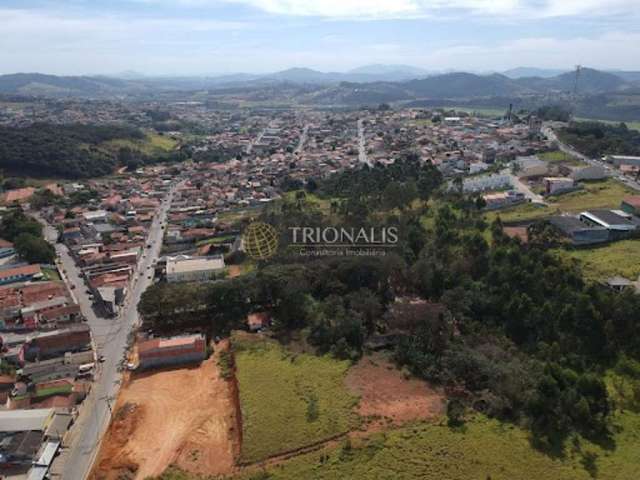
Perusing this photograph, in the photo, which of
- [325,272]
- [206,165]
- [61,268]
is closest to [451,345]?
[325,272]

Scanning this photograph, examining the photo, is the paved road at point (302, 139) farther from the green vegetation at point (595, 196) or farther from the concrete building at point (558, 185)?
the green vegetation at point (595, 196)

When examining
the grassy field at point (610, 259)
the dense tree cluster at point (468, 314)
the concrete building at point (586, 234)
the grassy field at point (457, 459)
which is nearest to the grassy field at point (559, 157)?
the concrete building at point (586, 234)

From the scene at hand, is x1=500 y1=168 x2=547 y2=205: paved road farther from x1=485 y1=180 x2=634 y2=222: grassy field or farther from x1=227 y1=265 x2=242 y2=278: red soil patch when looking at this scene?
x1=227 y1=265 x2=242 y2=278: red soil patch

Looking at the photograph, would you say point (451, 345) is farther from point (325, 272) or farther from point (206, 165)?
point (206, 165)

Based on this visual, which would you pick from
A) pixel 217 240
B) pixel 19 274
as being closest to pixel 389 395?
pixel 217 240

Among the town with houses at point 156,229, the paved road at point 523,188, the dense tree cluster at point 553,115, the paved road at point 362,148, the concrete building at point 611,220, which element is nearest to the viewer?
the town with houses at point 156,229

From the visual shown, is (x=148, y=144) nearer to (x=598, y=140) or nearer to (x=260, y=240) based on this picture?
(x=260, y=240)
